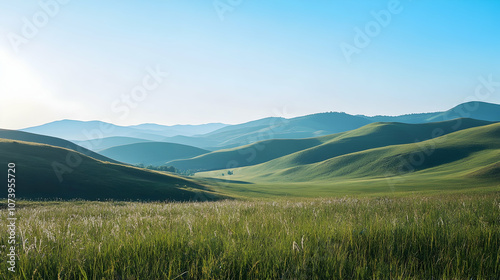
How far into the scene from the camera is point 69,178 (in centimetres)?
7112

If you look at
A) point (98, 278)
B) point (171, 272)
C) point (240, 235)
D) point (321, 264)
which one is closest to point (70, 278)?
point (98, 278)

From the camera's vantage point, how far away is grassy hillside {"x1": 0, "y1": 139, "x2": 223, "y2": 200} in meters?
63.4

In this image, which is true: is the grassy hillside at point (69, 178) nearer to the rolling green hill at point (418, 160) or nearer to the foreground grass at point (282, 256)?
the foreground grass at point (282, 256)

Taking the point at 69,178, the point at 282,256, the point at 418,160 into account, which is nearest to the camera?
the point at 282,256

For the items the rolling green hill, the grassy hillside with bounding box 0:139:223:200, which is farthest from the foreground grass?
the rolling green hill

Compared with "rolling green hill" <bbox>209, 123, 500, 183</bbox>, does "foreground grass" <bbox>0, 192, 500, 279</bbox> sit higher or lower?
higher

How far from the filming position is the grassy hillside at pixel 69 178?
63438 millimetres

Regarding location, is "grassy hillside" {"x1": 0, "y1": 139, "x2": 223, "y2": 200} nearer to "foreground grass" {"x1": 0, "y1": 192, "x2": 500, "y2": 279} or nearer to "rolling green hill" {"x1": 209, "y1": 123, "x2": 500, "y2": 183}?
"foreground grass" {"x1": 0, "y1": 192, "x2": 500, "y2": 279}

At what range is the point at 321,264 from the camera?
3.07 metres

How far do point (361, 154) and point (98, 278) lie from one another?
199397 mm

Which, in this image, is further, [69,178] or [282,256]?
[69,178]

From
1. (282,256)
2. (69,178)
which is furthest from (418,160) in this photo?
(282,256)

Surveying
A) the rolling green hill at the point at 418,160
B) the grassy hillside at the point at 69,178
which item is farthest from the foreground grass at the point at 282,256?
the rolling green hill at the point at 418,160

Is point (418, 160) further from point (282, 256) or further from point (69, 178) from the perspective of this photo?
point (282, 256)
